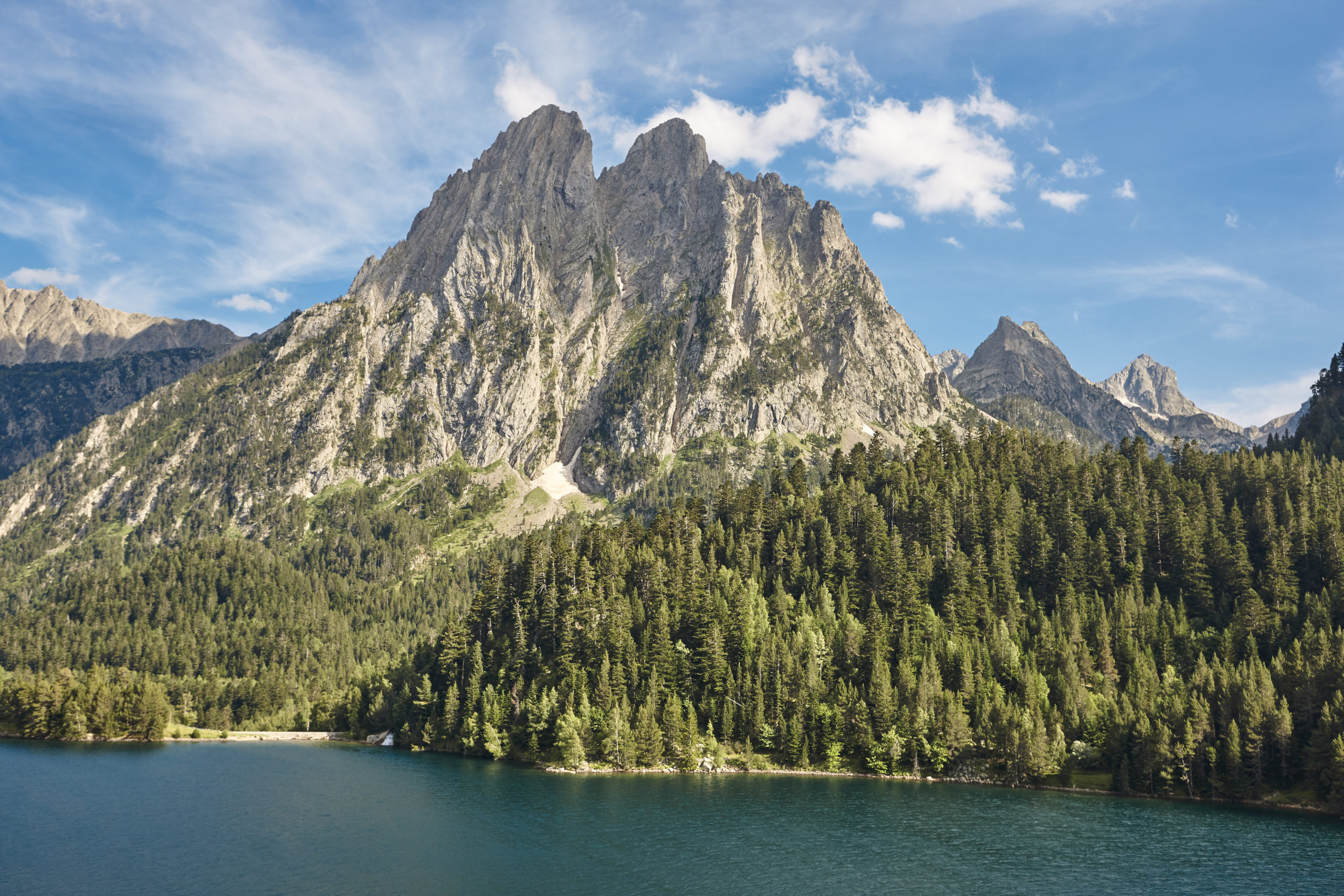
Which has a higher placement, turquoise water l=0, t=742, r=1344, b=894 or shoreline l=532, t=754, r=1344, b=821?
shoreline l=532, t=754, r=1344, b=821

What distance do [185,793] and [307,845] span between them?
38.0m

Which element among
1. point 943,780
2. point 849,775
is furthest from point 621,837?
point 943,780

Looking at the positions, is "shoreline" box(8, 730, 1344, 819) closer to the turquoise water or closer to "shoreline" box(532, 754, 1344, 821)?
"shoreline" box(532, 754, 1344, 821)

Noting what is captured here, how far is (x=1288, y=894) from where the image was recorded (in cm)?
7306

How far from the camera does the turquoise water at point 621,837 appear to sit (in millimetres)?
76250

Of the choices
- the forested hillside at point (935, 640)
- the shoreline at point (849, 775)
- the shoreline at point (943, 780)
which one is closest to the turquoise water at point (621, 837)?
the shoreline at point (943, 780)

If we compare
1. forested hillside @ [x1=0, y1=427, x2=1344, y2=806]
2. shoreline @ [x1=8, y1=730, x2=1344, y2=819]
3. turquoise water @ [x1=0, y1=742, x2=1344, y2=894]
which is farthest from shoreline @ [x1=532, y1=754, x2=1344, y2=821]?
turquoise water @ [x1=0, y1=742, x2=1344, y2=894]

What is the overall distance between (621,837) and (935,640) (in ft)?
249

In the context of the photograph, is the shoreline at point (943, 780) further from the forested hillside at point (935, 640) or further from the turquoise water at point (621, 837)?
the turquoise water at point (621, 837)

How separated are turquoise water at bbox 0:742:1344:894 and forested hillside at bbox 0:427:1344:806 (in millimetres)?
8670

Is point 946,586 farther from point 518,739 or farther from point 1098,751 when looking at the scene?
point 518,739

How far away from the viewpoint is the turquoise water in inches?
3002

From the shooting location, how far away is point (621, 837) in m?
89.5

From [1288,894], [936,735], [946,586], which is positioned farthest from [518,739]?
[1288,894]
